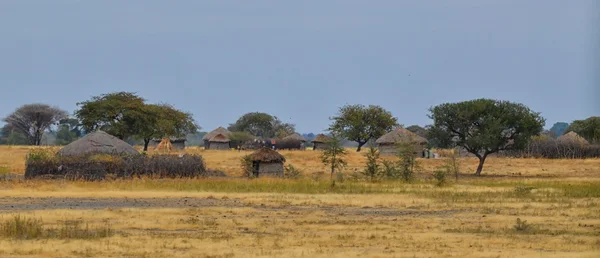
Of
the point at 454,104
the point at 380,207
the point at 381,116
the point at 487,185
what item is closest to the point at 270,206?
the point at 380,207

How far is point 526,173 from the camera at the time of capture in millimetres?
57094

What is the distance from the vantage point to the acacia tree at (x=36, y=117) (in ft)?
357

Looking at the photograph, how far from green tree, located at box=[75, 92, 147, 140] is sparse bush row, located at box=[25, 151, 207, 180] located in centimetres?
2318

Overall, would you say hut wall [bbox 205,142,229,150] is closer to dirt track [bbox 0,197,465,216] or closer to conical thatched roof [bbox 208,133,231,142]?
conical thatched roof [bbox 208,133,231,142]

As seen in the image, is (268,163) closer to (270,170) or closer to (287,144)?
(270,170)

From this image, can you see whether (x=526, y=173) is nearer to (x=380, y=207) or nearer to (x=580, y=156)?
(x=580, y=156)

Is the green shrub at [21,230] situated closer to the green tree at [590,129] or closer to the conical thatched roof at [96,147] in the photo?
the conical thatched roof at [96,147]

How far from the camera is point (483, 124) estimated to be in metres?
54.8

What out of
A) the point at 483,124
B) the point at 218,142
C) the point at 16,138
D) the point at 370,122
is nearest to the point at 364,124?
the point at 370,122

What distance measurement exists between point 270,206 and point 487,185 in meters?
16.1

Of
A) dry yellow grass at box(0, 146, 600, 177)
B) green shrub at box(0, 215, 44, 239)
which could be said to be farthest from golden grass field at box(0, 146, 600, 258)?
dry yellow grass at box(0, 146, 600, 177)

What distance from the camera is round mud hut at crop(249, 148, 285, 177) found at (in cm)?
4656

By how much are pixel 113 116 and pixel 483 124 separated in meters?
29.6

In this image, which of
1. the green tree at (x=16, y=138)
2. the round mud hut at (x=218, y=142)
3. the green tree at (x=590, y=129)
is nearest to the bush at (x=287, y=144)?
the round mud hut at (x=218, y=142)
